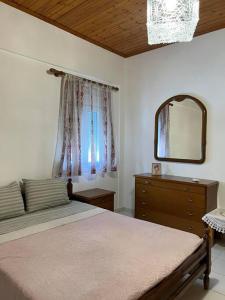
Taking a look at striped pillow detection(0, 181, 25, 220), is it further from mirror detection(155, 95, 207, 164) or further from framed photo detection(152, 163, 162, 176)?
mirror detection(155, 95, 207, 164)

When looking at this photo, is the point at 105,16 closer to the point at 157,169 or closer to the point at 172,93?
the point at 172,93

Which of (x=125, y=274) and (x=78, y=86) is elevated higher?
(x=78, y=86)

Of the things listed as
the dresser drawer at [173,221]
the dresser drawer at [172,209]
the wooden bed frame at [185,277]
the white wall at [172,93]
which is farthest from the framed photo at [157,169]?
the wooden bed frame at [185,277]

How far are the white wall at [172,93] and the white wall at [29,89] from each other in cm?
117

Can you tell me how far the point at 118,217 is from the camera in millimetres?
2502

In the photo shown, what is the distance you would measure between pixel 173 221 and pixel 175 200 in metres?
0.30

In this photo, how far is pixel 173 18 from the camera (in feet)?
5.85

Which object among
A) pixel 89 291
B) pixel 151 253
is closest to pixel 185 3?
pixel 151 253

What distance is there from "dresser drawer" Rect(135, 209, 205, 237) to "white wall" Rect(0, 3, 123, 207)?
116 centimetres

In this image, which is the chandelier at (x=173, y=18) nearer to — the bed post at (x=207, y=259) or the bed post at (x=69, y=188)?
the bed post at (x=207, y=259)

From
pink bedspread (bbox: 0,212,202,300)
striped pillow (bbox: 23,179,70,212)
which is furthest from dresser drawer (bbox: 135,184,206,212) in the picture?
striped pillow (bbox: 23,179,70,212)

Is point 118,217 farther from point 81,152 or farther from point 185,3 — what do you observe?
point 185,3

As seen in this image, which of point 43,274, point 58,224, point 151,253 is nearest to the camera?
point 43,274

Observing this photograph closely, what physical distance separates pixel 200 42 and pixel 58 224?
3.13 meters
